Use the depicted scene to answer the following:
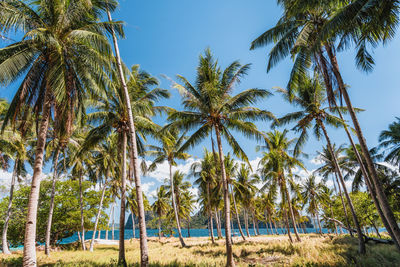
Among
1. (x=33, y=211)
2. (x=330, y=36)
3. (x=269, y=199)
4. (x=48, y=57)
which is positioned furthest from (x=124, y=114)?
(x=269, y=199)

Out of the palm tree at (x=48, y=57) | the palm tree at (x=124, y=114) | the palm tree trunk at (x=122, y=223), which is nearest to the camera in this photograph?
the palm tree at (x=48, y=57)

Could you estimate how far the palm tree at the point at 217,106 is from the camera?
11.8 metres

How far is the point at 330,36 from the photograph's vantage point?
252 inches

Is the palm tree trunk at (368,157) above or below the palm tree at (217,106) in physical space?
below

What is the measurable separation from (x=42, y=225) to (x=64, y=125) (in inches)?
638

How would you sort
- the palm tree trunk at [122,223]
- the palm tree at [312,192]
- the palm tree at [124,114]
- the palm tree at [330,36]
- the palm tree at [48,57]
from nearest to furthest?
the palm tree at [330,36]
the palm tree at [48,57]
the palm tree trunk at [122,223]
the palm tree at [124,114]
the palm tree at [312,192]

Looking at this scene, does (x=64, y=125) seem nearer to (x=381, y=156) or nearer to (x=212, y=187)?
(x=212, y=187)

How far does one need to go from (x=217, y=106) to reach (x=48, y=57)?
7717 millimetres

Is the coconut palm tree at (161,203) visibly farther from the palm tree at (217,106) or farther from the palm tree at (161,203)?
the palm tree at (217,106)

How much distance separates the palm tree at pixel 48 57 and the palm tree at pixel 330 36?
7023mm

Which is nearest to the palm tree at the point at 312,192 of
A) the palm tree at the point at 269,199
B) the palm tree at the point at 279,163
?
the palm tree at the point at 269,199

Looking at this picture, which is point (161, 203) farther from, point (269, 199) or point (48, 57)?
point (48, 57)

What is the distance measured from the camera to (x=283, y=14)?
31.1 ft

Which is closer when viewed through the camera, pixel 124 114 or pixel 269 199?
pixel 124 114
